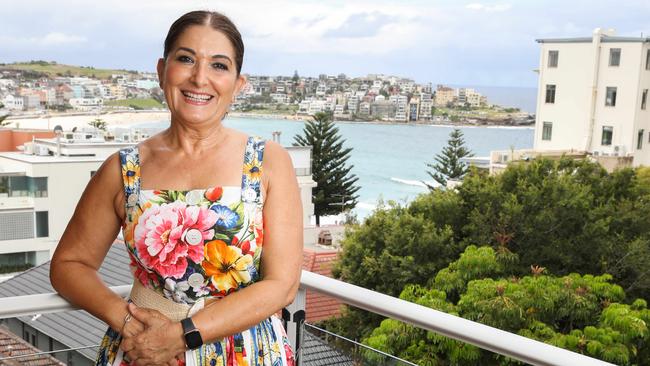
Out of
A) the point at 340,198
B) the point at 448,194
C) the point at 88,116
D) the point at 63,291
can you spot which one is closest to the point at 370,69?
the point at 88,116

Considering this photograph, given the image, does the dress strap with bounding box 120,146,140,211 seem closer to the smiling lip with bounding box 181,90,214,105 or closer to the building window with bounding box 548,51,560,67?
the smiling lip with bounding box 181,90,214,105

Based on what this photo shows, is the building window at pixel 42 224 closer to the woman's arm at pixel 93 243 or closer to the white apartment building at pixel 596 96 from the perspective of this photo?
the white apartment building at pixel 596 96

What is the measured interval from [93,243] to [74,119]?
1445 inches

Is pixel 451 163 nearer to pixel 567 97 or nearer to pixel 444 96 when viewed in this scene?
pixel 567 97

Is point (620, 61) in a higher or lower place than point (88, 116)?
higher

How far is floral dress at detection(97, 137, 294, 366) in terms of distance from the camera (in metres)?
1.07

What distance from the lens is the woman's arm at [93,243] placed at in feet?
3.74

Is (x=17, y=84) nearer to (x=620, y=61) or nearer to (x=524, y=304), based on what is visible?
(x=620, y=61)

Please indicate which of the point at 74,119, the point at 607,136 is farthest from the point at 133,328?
the point at 74,119

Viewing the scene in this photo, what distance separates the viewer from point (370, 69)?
6450 centimetres

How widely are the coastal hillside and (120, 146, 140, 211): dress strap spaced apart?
33594 mm

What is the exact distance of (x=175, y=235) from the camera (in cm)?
107

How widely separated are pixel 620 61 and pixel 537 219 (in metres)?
15.8

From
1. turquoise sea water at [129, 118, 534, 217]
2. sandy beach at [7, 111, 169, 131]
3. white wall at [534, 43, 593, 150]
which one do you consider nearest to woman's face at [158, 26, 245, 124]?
white wall at [534, 43, 593, 150]
